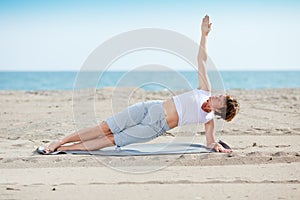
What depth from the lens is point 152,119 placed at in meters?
5.99

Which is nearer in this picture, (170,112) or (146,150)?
(170,112)

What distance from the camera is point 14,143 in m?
6.86

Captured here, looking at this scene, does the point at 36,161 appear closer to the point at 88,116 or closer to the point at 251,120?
the point at 88,116

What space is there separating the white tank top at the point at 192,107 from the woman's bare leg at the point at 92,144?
0.98 meters

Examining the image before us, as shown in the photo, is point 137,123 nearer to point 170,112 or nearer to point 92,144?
point 170,112

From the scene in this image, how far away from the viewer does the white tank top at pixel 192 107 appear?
19.6 ft

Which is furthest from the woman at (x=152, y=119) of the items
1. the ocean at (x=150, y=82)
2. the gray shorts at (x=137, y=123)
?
the ocean at (x=150, y=82)

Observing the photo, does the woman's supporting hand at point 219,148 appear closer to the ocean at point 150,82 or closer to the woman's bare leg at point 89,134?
the ocean at point 150,82

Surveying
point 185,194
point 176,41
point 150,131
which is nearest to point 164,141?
point 150,131

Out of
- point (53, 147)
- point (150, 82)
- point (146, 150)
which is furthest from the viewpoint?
point (150, 82)

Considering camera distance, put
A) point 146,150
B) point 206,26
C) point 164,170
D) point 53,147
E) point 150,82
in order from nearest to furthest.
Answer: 1. point 164,170
2. point 53,147
3. point 146,150
4. point 206,26
5. point 150,82

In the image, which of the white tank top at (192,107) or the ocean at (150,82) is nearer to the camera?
the white tank top at (192,107)

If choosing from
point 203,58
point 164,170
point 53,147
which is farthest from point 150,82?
point 164,170

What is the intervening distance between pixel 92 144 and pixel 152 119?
2.73ft
